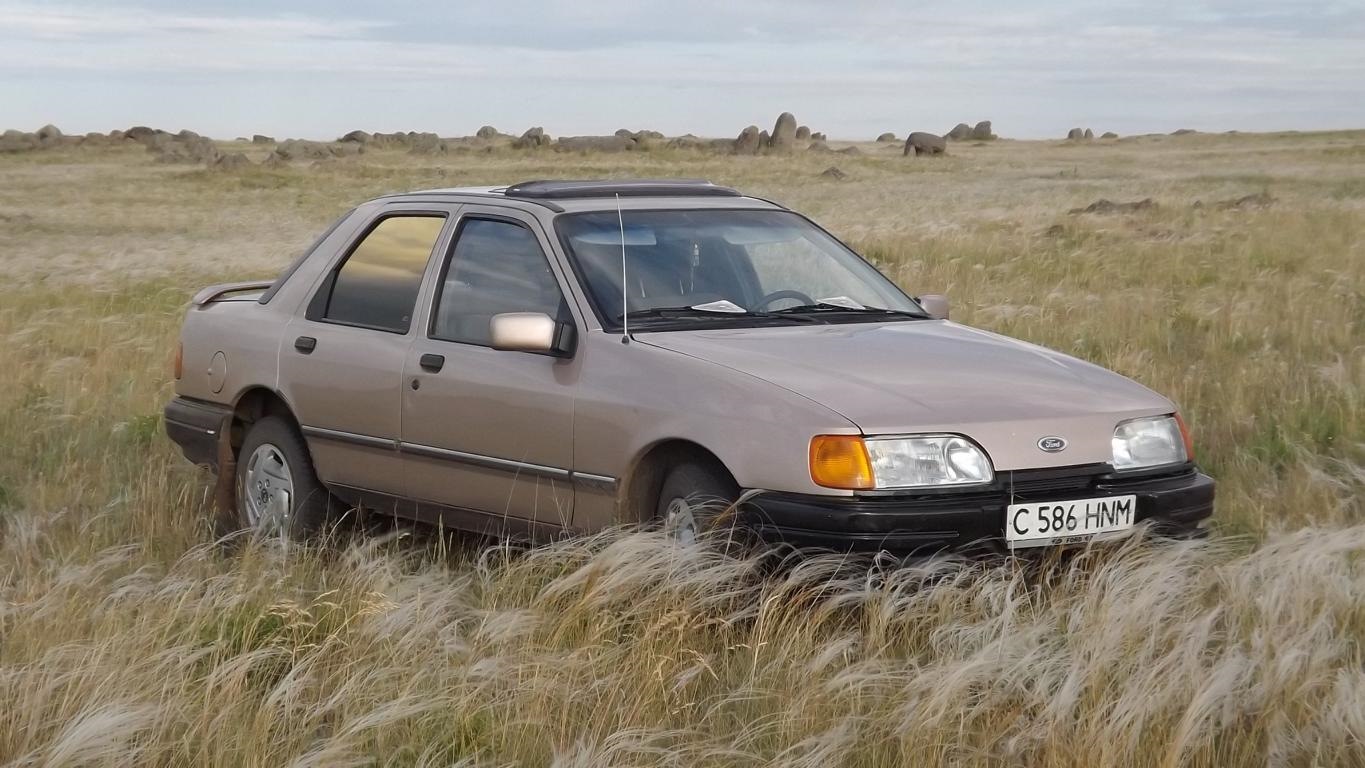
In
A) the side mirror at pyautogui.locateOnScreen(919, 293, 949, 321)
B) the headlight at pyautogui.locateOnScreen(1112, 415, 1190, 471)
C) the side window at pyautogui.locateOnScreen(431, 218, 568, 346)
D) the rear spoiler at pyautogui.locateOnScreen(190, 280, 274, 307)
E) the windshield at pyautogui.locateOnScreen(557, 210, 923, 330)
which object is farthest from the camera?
the rear spoiler at pyautogui.locateOnScreen(190, 280, 274, 307)

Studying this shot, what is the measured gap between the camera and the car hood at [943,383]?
4.95m

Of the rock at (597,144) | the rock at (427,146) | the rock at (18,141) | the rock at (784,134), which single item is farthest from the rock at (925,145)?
the rock at (18,141)

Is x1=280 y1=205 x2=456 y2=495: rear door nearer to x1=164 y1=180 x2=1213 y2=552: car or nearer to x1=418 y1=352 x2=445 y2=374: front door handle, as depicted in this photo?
x1=164 y1=180 x2=1213 y2=552: car

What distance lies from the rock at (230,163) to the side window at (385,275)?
56.3 m

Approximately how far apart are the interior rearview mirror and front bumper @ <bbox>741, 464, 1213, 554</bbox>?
41.3 inches

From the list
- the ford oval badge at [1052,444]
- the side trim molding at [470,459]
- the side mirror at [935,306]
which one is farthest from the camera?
the side mirror at [935,306]

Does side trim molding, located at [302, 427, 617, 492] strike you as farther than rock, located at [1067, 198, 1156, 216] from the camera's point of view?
No

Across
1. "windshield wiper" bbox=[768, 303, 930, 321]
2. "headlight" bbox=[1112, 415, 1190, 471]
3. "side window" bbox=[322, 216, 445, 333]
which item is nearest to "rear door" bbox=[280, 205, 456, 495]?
"side window" bbox=[322, 216, 445, 333]

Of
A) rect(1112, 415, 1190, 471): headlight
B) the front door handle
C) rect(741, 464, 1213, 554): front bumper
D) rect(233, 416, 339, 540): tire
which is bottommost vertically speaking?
rect(233, 416, 339, 540): tire

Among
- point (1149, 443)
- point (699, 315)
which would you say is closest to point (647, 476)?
point (699, 315)

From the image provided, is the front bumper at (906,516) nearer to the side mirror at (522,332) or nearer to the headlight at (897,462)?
the headlight at (897,462)

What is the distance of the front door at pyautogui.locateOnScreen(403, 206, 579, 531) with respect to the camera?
571 cm

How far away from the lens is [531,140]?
85.2 meters

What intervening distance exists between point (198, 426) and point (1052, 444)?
386cm
